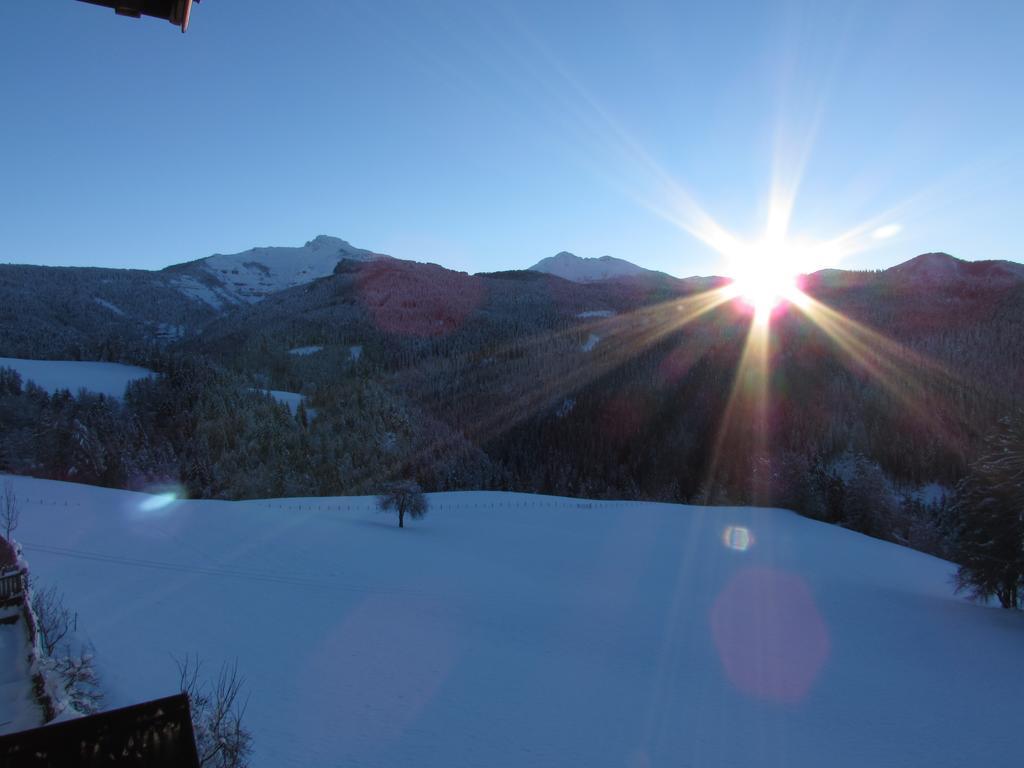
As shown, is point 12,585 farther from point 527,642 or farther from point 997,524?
point 997,524

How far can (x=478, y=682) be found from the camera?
16.0 metres

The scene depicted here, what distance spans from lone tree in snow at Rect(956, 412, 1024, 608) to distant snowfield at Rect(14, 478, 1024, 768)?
1.60 metres

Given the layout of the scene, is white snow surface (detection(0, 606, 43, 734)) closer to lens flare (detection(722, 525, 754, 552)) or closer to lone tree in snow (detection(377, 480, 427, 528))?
lone tree in snow (detection(377, 480, 427, 528))

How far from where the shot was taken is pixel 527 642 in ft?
65.4

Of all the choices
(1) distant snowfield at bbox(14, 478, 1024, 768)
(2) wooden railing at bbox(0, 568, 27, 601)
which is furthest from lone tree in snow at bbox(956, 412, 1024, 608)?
(2) wooden railing at bbox(0, 568, 27, 601)

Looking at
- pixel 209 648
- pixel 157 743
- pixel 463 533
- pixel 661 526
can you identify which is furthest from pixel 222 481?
pixel 157 743

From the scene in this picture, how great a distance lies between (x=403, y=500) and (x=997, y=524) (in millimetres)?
34859

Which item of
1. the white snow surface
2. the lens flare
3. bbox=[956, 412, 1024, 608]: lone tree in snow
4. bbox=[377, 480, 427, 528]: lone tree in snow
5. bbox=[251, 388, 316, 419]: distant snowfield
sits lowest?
bbox=[251, 388, 316, 419]: distant snowfield

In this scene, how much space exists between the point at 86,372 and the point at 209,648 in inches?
5645

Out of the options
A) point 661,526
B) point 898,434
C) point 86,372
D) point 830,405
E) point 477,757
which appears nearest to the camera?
point 477,757

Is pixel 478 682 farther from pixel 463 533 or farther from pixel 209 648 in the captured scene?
pixel 463 533

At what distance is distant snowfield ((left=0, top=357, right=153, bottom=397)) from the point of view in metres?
118

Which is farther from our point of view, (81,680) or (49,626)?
(49,626)

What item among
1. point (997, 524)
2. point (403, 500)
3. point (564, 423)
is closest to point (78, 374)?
point (564, 423)
